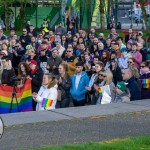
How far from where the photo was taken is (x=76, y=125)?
40.6ft

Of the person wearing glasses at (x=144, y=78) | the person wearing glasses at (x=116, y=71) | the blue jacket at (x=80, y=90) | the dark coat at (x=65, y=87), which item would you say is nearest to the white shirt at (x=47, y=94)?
the dark coat at (x=65, y=87)

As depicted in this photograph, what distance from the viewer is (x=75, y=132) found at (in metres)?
11.7

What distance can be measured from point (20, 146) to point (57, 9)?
146 feet

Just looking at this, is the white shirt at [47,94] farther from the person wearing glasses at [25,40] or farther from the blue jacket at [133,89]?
the person wearing glasses at [25,40]

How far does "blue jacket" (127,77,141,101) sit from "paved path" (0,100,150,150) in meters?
0.37

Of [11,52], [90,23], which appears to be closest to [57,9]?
[90,23]

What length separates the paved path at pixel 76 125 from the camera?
1102 centimetres

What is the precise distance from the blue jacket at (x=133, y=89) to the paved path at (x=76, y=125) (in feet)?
1.23

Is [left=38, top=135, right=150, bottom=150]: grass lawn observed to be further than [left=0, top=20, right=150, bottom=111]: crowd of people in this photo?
No

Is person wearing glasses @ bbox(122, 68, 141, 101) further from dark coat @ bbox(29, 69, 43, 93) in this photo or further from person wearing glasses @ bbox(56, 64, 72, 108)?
dark coat @ bbox(29, 69, 43, 93)

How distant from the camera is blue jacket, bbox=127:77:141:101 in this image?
48.1 ft

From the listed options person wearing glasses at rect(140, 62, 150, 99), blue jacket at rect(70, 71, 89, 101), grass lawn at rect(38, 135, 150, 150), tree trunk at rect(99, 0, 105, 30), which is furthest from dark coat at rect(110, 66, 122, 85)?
tree trunk at rect(99, 0, 105, 30)

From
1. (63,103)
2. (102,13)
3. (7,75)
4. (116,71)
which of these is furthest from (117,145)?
(102,13)

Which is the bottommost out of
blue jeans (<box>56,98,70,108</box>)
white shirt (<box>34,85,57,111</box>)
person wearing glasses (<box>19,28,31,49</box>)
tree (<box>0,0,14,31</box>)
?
blue jeans (<box>56,98,70,108</box>)
